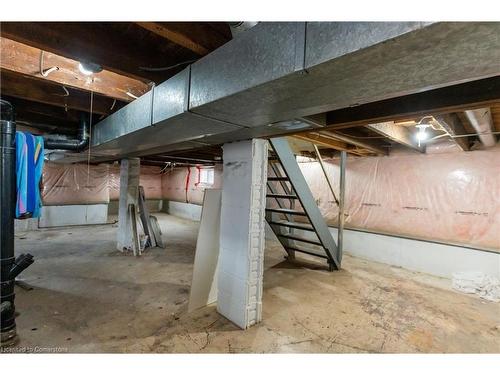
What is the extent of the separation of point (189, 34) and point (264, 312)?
92.3 inches

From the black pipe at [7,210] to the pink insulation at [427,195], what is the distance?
4644 millimetres

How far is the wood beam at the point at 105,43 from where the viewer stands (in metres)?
1.18

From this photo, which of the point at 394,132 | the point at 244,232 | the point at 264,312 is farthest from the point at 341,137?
the point at 264,312

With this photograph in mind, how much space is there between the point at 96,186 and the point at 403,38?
26.2 feet

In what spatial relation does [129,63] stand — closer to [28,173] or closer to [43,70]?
[43,70]

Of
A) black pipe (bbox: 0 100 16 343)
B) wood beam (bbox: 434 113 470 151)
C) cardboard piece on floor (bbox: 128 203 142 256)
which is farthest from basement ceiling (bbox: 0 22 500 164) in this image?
cardboard piece on floor (bbox: 128 203 142 256)

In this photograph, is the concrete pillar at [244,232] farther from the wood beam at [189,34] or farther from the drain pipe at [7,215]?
the drain pipe at [7,215]

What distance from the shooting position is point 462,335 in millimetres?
2154

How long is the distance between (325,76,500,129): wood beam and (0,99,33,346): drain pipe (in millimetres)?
2216

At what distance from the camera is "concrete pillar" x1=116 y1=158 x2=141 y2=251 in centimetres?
437

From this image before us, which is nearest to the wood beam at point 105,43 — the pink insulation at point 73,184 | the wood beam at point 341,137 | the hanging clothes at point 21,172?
the wood beam at point 341,137

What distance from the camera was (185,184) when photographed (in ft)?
29.7

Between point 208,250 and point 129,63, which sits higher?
point 129,63

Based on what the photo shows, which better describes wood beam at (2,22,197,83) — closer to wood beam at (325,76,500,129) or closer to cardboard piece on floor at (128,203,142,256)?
wood beam at (325,76,500,129)
